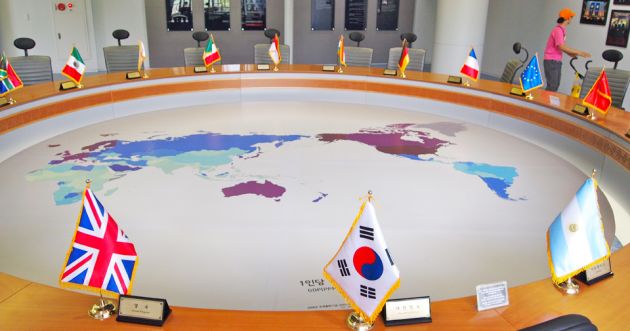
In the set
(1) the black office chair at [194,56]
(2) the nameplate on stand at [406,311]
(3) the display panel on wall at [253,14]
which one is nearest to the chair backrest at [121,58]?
(1) the black office chair at [194,56]

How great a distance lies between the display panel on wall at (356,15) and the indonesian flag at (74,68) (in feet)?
23.3

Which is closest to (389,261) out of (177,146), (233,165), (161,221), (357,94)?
(161,221)

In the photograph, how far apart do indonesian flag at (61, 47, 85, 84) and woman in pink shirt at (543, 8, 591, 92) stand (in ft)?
19.5

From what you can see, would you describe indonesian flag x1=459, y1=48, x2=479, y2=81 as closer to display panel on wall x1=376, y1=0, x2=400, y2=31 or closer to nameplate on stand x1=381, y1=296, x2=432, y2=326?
nameplate on stand x1=381, y1=296, x2=432, y2=326

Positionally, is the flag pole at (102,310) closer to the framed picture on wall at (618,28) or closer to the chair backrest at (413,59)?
the chair backrest at (413,59)

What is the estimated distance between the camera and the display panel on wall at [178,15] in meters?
10.8

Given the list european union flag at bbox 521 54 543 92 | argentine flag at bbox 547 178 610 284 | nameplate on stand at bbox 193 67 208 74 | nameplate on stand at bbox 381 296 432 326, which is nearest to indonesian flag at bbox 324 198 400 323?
nameplate on stand at bbox 381 296 432 326

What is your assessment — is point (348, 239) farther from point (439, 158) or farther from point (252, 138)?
point (252, 138)

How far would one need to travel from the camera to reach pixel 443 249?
3.47 metres

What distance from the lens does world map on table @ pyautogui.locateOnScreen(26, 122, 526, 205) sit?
4449 millimetres

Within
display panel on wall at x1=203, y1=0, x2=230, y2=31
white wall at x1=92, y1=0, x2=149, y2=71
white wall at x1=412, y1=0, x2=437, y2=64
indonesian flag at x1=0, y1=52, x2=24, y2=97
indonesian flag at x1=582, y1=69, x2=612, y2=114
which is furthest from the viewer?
white wall at x1=412, y1=0, x2=437, y2=64

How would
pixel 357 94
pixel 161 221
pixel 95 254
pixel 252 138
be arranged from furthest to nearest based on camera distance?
pixel 357 94
pixel 252 138
pixel 161 221
pixel 95 254

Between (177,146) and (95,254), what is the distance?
376cm

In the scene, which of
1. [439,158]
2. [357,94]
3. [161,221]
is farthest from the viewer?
Answer: [357,94]
